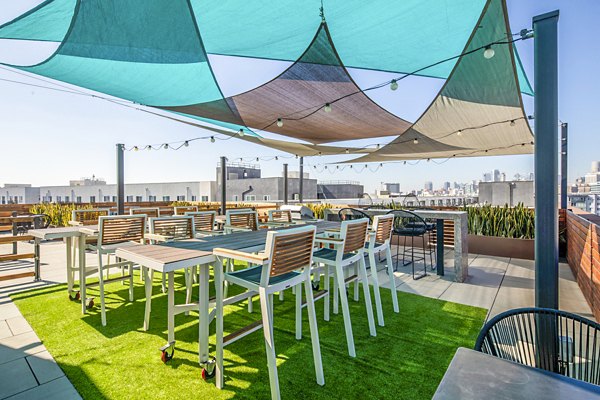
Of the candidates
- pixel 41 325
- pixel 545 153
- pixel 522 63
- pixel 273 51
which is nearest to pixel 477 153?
pixel 522 63

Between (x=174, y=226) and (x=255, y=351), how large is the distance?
1636mm

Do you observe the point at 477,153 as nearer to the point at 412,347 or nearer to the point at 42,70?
the point at 412,347

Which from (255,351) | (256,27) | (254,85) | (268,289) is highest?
(256,27)

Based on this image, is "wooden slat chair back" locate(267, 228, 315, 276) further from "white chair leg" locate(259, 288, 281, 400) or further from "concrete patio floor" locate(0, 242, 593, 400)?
"concrete patio floor" locate(0, 242, 593, 400)

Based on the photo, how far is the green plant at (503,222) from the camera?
17.9 feet

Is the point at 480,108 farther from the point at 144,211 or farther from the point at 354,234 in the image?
the point at 144,211

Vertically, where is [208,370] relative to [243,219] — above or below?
below

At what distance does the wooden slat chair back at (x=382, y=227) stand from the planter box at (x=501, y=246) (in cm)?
354

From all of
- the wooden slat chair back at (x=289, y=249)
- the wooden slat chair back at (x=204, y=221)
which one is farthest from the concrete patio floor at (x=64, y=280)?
the wooden slat chair back at (x=204, y=221)

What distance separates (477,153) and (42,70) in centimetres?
1070

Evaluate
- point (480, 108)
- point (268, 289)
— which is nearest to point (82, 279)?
point (268, 289)

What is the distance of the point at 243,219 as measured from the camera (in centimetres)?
418

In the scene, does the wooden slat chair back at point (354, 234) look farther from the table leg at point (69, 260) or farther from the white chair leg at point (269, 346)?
the table leg at point (69, 260)

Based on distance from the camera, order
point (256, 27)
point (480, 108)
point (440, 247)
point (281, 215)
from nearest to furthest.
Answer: point (256, 27), point (440, 247), point (281, 215), point (480, 108)
